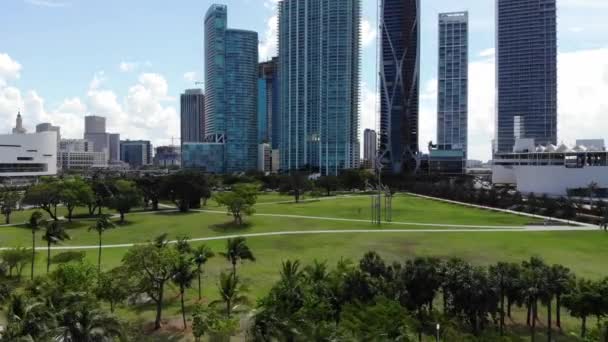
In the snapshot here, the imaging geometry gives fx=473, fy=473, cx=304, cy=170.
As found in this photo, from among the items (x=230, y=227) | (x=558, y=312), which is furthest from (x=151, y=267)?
(x=230, y=227)

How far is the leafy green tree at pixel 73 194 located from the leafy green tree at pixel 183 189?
15.4m

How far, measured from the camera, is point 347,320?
79.3ft

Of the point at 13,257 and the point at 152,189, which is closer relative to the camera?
the point at 13,257

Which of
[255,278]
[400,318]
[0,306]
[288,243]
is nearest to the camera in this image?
[400,318]

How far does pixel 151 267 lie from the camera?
31.9 m

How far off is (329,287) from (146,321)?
1342cm

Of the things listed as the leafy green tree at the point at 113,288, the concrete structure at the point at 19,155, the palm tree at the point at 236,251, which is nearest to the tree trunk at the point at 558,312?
the palm tree at the point at 236,251

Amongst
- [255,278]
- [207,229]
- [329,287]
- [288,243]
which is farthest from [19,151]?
[329,287]

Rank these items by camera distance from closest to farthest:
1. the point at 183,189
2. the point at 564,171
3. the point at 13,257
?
the point at 13,257
the point at 183,189
the point at 564,171

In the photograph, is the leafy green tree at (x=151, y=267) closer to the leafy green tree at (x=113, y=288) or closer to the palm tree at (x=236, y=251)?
the leafy green tree at (x=113, y=288)

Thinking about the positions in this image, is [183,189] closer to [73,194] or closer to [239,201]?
[73,194]

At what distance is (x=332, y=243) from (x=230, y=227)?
68.9 feet

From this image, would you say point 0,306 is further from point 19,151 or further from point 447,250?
point 19,151

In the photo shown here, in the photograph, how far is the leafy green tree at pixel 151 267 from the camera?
103ft
